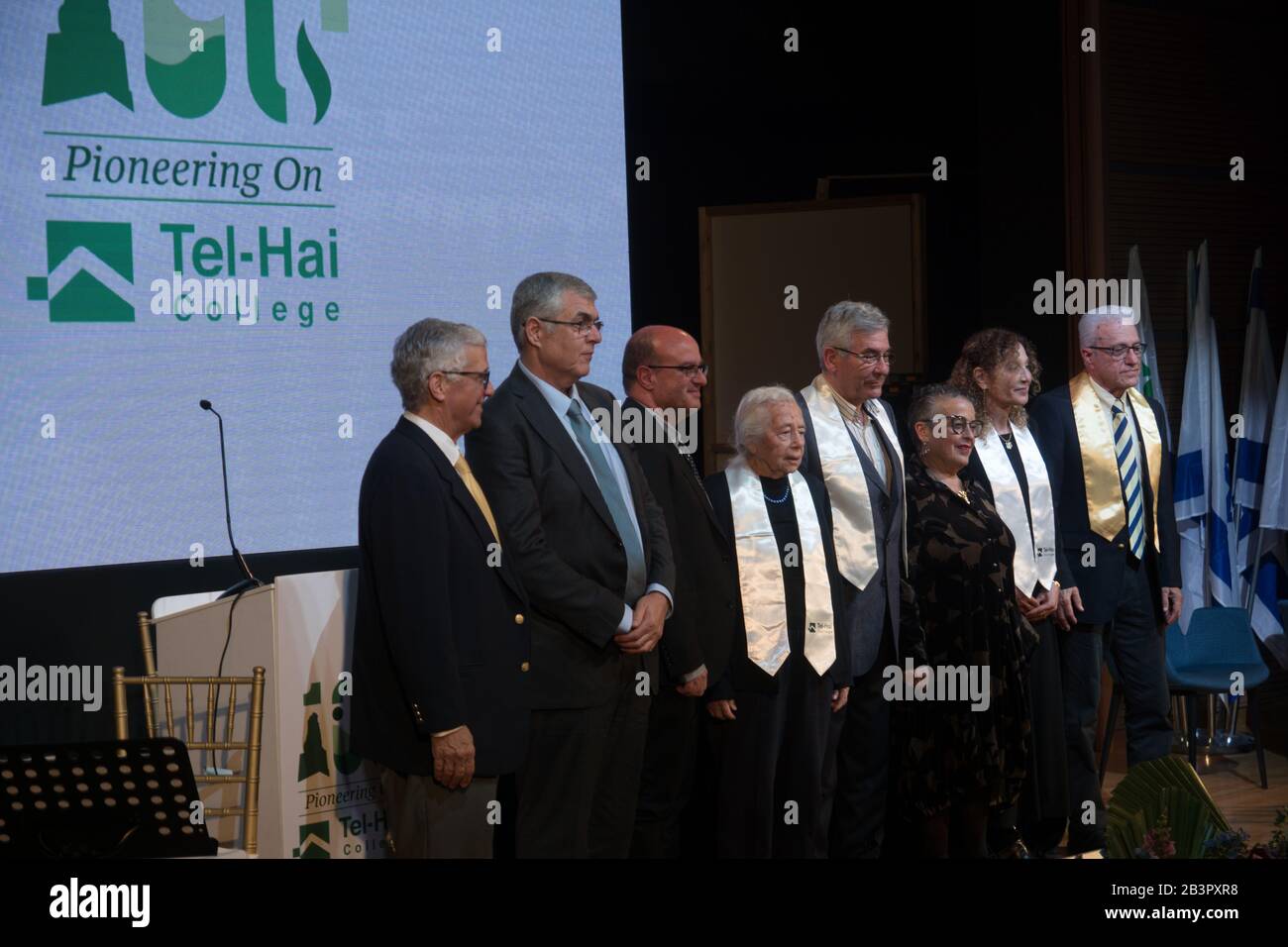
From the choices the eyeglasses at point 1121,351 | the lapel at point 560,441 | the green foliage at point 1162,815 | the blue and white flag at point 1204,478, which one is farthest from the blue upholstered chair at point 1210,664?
the green foliage at point 1162,815

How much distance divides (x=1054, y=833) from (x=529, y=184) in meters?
2.41

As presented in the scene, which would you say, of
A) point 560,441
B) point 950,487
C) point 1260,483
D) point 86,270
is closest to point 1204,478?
point 1260,483

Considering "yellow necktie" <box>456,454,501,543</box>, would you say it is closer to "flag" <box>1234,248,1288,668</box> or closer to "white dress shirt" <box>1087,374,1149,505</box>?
"white dress shirt" <box>1087,374,1149,505</box>

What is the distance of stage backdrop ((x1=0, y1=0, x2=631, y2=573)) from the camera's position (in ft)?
12.2

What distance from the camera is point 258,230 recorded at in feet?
13.0

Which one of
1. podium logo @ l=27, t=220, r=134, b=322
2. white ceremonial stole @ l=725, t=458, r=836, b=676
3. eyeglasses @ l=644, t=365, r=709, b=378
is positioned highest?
podium logo @ l=27, t=220, r=134, b=322

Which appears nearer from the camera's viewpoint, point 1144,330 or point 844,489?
point 844,489

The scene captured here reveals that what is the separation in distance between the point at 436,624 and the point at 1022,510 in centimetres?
191

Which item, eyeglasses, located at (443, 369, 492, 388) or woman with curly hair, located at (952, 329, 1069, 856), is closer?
eyeglasses, located at (443, 369, 492, 388)

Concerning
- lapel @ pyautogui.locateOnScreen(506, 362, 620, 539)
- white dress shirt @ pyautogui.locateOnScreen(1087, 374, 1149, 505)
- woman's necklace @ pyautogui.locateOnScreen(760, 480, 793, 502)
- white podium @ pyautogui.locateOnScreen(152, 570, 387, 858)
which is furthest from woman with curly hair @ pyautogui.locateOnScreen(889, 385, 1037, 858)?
white podium @ pyautogui.locateOnScreen(152, 570, 387, 858)

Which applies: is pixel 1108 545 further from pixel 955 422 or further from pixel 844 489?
pixel 844 489

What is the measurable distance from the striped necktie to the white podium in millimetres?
2275

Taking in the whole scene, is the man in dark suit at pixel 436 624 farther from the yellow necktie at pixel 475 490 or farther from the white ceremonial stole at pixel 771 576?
the white ceremonial stole at pixel 771 576
